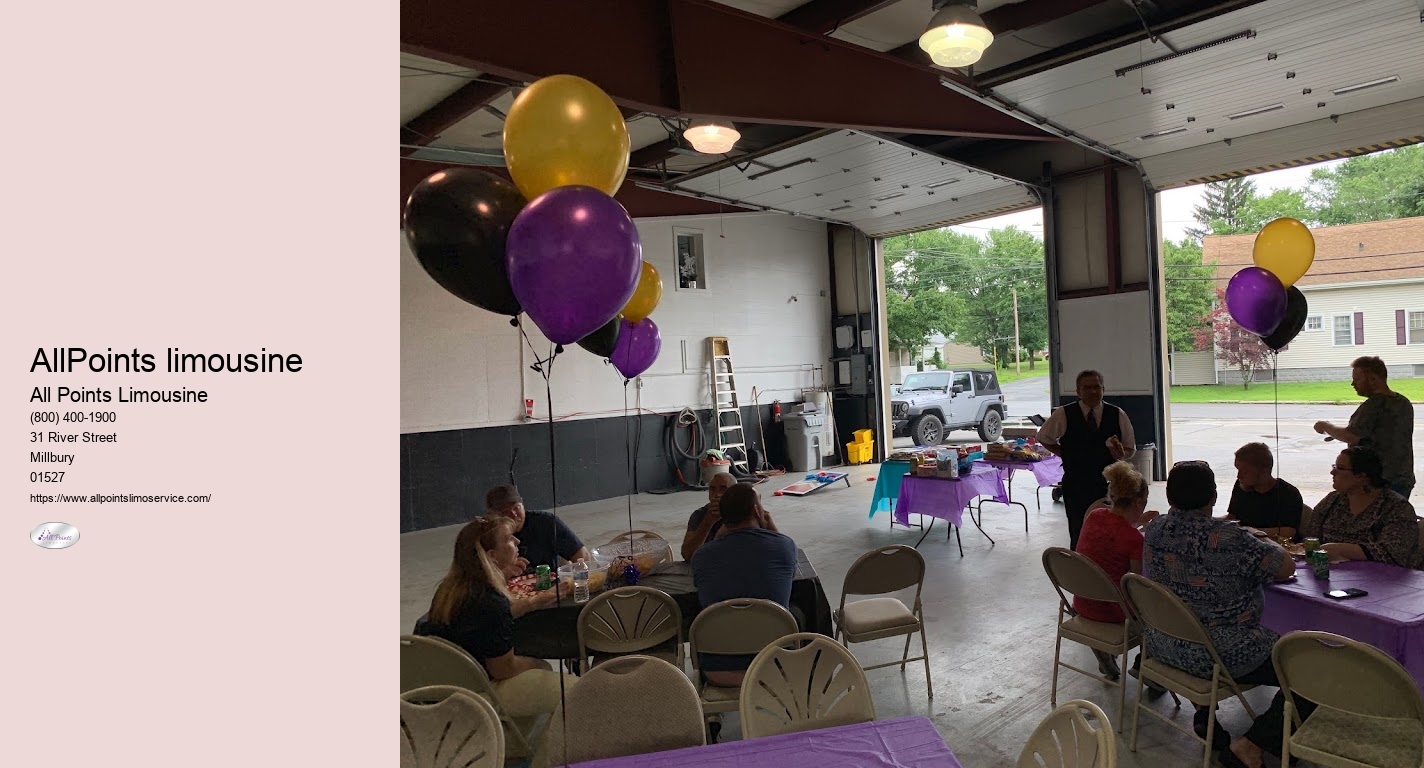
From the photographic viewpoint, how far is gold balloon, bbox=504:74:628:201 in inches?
86.1

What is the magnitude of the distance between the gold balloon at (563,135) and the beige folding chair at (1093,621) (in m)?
2.39

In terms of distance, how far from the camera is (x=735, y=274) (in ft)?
37.1

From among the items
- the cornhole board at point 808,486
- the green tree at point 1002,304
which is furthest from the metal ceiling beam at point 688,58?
the green tree at point 1002,304

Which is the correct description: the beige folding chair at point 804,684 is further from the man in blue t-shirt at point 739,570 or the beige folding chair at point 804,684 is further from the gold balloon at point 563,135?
the gold balloon at point 563,135

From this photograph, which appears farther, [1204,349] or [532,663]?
[1204,349]

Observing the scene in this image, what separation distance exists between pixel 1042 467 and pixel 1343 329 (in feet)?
62.2

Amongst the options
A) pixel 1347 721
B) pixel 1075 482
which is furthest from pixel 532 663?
pixel 1075 482

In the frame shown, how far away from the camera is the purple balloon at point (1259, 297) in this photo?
176 inches

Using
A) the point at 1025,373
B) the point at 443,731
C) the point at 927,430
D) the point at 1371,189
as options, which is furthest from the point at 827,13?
the point at 1025,373
